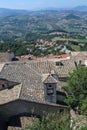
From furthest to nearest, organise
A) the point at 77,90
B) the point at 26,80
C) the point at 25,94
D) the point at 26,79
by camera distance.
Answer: the point at 26,79, the point at 26,80, the point at 77,90, the point at 25,94

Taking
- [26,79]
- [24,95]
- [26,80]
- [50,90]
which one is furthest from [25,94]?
[26,79]

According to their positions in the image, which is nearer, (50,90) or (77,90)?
(77,90)

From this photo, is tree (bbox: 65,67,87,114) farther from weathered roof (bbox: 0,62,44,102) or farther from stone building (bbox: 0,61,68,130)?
weathered roof (bbox: 0,62,44,102)

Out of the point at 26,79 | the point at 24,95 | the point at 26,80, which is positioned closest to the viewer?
the point at 24,95

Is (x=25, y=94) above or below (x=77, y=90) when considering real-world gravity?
below

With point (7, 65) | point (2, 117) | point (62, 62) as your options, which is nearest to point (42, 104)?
point (2, 117)

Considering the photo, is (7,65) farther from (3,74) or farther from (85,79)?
(85,79)

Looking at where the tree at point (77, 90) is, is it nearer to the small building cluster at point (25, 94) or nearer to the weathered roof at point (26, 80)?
the small building cluster at point (25, 94)

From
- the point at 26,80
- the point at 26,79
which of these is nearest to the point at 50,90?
the point at 26,80

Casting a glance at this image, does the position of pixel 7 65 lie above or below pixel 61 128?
below

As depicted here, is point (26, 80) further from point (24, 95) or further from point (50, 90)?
point (24, 95)

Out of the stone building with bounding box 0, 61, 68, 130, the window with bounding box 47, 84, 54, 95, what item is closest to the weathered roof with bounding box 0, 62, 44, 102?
the stone building with bounding box 0, 61, 68, 130
